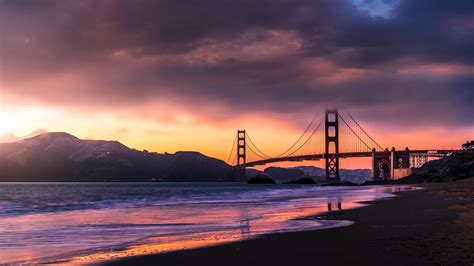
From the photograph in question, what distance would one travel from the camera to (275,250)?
10078 mm

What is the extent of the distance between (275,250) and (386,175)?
125 meters

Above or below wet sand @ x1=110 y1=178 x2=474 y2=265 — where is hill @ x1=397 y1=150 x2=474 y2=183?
above

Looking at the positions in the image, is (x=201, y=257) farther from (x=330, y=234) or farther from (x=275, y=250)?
(x=330, y=234)

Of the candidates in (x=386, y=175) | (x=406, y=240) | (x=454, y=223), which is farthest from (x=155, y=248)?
(x=386, y=175)

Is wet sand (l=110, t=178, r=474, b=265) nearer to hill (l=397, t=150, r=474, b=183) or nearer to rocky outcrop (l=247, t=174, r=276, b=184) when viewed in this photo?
hill (l=397, t=150, r=474, b=183)

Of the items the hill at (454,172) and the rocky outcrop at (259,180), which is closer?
the hill at (454,172)

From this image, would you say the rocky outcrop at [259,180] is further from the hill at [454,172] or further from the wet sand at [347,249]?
the wet sand at [347,249]

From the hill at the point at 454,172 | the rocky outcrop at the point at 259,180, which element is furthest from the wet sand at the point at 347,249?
the rocky outcrop at the point at 259,180

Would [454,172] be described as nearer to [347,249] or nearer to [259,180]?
[347,249]

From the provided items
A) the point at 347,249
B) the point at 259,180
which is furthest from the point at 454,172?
the point at 259,180

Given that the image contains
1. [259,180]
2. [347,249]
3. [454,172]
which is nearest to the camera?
[347,249]

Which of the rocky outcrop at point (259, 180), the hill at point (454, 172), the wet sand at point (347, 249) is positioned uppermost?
the hill at point (454, 172)

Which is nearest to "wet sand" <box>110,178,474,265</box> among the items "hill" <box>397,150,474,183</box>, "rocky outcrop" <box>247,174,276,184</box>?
"hill" <box>397,150,474,183</box>

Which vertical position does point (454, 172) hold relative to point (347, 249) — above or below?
above
